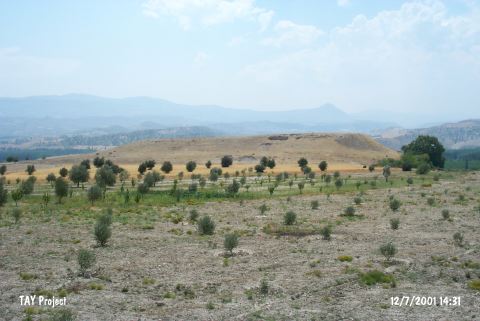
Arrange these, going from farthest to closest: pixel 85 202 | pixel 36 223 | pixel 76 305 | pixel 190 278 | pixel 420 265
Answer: pixel 85 202
pixel 36 223
pixel 420 265
pixel 190 278
pixel 76 305

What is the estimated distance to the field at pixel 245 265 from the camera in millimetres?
18453

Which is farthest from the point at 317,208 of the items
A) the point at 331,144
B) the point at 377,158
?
the point at 331,144

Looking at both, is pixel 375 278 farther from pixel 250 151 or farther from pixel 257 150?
pixel 257 150

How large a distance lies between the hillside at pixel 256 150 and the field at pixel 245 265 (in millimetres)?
83372

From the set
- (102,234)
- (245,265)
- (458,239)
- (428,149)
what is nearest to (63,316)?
(245,265)

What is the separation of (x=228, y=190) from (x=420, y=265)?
35389 mm

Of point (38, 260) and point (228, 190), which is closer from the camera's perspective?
point (38, 260)

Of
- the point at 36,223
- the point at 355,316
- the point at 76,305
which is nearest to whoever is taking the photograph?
the point at 355,316

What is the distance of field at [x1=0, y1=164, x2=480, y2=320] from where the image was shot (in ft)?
60.5

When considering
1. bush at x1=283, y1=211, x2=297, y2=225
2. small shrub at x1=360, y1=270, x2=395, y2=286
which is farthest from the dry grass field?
small shrub at x1=360, y1=270, x2=395, y2=286

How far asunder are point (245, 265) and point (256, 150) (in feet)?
407

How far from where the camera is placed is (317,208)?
4669 cm

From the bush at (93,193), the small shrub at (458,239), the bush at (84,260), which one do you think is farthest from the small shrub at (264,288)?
the bush at (93,193)

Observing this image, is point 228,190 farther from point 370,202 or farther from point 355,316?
point 355,316
